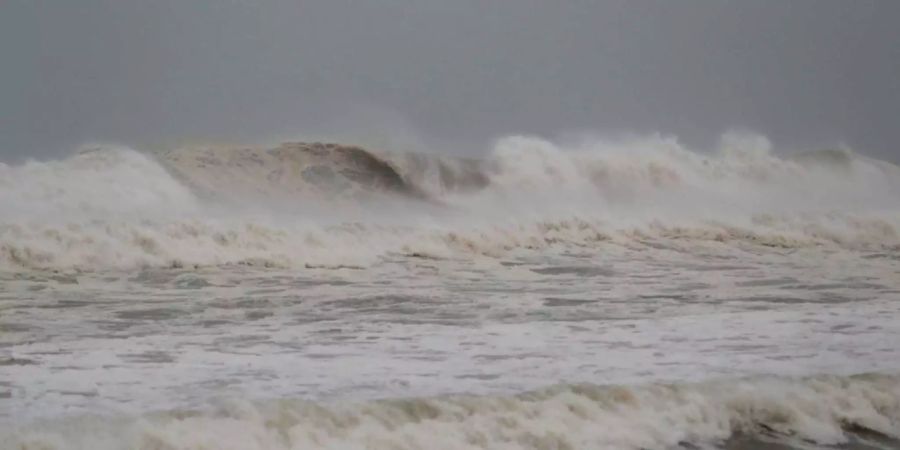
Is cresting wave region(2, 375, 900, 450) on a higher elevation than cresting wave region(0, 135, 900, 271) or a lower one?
lower

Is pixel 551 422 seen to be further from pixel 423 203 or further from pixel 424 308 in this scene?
pixel 423 203

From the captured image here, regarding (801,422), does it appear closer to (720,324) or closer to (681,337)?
(681,337)

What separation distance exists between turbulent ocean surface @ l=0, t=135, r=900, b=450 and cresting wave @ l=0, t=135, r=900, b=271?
41 millimetres

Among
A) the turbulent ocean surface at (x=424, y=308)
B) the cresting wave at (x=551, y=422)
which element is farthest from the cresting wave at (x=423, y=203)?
the cresting wave at (x=551, y=422)

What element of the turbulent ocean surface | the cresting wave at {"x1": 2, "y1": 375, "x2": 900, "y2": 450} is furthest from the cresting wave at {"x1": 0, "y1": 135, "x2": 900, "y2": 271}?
the cresting wave at {"x1": 2, "y1": 375, "x2": 900, "y2": 450}

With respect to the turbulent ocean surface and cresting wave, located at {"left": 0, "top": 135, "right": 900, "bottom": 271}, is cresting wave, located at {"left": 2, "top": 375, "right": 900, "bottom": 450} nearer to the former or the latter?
the turbulent ocean surface

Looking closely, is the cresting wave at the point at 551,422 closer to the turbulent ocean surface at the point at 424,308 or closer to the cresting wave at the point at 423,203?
the turbulent ocean surface at the point at 424,308

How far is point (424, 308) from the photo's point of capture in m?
5.75

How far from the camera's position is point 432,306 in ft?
19.2

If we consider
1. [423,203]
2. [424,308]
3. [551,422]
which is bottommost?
[551,422]

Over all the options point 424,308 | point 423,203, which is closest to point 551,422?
point 424,308

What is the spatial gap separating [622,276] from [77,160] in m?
6.18

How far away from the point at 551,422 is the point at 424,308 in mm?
2523

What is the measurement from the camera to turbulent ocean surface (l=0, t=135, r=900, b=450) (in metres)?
3.27
